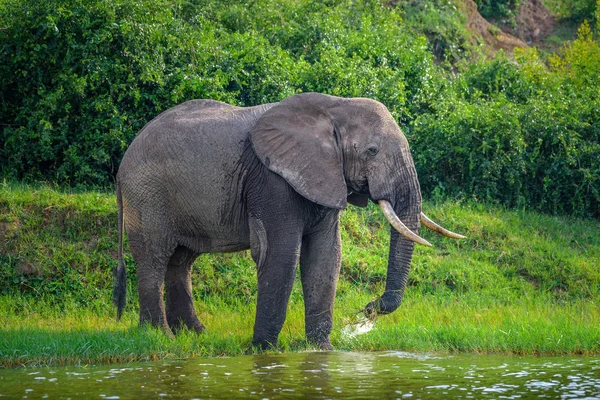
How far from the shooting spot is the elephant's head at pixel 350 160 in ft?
29.7

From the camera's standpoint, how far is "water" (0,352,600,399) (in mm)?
7105

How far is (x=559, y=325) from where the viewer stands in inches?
384

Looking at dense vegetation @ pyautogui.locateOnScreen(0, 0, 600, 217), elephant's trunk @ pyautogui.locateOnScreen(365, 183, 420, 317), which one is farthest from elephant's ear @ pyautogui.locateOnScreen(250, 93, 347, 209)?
dense vegetation @ pyautogui.locateOnScreen(0, 0, 600, 217)

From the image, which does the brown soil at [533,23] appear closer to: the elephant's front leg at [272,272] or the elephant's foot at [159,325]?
the elephant's front leg at [272,272]

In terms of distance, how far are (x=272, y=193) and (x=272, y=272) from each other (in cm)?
75

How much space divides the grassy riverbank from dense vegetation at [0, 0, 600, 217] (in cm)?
81

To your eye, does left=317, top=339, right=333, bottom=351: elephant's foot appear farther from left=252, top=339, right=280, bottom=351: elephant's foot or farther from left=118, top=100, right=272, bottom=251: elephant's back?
left=118, top=100, right=272, bottom=251: elephant's back

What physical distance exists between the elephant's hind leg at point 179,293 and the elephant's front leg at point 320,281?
137 cm

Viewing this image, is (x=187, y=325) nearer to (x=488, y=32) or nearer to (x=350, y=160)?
(x=350, y=160)

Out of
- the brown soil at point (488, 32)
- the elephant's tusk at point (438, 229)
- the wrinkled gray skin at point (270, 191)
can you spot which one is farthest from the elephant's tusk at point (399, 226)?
the brown soil at point (488, 32)

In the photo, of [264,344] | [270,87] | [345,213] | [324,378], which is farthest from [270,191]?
[270,87]

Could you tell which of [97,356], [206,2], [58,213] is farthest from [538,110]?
[97,356]

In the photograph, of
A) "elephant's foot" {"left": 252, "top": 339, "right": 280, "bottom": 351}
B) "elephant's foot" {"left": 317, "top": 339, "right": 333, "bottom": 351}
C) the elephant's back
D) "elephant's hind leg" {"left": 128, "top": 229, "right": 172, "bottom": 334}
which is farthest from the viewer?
"elephant's hind leg" {"left": 128, "top": 229, "right": 172, "bottom": 334}

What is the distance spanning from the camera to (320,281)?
9.41 meters
